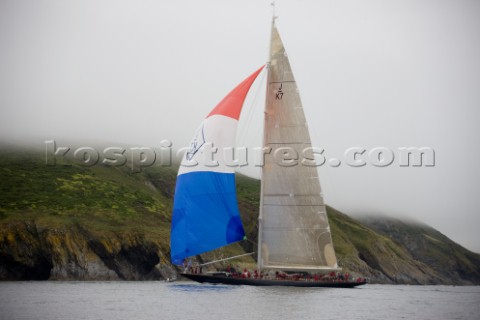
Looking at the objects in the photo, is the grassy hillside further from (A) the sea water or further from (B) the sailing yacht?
(A) the sea water

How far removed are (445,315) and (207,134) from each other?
1017 inches

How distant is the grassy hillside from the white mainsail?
17.4 m

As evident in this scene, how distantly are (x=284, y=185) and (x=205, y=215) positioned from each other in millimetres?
7801

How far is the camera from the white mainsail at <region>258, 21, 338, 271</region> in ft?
204

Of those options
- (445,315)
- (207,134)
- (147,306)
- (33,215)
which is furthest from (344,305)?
(33,215)

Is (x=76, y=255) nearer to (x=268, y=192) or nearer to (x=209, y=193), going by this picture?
(x=209, y=193)

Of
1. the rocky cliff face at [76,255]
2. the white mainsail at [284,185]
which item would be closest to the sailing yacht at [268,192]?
the white mainsail at [284,185]

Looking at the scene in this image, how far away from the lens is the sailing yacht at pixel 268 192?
6188cm

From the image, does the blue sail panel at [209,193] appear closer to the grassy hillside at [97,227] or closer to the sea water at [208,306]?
the sea water at [208,306]

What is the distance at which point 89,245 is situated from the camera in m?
94.6

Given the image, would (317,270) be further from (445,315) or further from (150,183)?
(150,183)

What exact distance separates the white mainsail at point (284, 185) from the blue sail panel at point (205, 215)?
2.93 m

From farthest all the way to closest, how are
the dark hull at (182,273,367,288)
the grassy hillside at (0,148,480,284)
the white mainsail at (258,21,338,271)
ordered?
1. the grassy hillside at (0,148,480,284)
2. the dark hull at (182,273,367,288)
3. the white mainsail at (258,21,338,271)

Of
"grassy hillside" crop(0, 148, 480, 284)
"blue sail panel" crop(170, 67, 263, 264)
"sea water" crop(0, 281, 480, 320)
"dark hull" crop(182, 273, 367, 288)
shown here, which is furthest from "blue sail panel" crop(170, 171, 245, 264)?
"grassy hillside" crop(0, 148, 480, 284)
